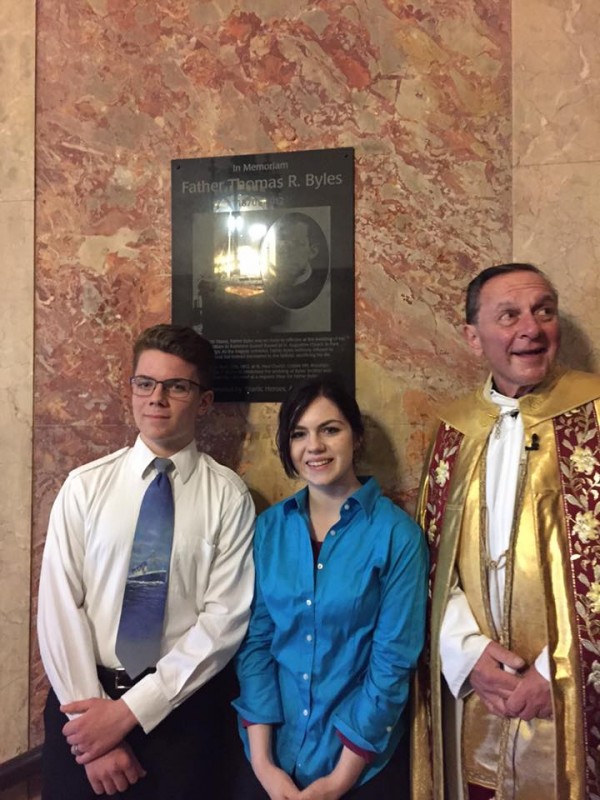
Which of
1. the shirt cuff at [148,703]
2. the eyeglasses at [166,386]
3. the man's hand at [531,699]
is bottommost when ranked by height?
the shirt cuff at [148,703]

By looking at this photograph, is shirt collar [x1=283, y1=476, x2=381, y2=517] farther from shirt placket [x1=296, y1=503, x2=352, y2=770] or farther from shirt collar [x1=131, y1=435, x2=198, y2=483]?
shirt collar [x1=131, y1=435, x2=198, y2=483]

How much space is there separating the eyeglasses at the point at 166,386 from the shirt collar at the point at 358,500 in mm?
447

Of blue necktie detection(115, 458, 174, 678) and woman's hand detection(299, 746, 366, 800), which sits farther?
A: blue necktie detection(115, 458, 174, 678)

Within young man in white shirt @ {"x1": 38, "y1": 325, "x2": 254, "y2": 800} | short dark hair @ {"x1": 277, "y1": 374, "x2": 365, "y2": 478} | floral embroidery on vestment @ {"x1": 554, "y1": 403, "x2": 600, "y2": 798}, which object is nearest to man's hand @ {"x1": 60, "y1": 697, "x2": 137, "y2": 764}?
young man in white shirt @ {"x1": 38, "y1": 325, "x2": 254, "y2": 800}

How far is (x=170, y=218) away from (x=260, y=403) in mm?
747

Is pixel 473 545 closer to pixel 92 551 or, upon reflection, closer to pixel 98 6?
pixel 92 551

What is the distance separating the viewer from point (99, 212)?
2.46 m

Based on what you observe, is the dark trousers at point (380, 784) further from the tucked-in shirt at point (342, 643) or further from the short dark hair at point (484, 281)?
the short dark hair at point (484, 281)

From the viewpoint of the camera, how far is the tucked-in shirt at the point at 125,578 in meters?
1.80

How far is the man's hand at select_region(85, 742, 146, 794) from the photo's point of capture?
5.74ft

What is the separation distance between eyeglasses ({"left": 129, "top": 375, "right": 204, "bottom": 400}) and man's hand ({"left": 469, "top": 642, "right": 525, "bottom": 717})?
108cm

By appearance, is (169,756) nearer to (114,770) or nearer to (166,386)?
(114,770)

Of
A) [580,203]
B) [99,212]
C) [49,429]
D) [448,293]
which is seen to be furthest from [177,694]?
[580,203]

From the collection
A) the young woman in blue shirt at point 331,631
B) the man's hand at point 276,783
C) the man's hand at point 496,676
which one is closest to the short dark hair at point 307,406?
the young woman in blue shirt at point 331,631
